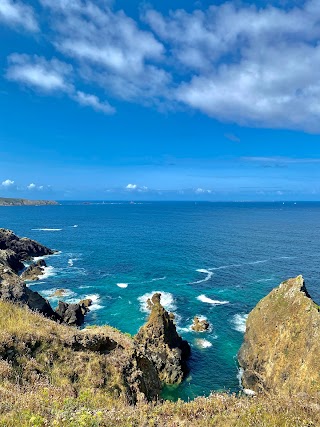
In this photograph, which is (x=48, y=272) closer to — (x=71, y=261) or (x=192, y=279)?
(x=71, y=261)

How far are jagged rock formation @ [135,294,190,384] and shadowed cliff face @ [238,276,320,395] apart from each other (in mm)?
8543

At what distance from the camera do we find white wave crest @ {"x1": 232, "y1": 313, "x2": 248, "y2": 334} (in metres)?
54.5

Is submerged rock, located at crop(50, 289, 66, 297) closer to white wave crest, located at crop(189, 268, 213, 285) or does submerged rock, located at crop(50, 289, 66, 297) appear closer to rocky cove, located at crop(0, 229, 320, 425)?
rocky cove, located at crop(0, 229, 320, 425)

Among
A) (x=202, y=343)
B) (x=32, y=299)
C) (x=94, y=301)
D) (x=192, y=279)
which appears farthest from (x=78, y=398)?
(x=192, y=279)

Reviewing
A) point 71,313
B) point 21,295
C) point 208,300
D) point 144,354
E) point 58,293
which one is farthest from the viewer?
point 58,293

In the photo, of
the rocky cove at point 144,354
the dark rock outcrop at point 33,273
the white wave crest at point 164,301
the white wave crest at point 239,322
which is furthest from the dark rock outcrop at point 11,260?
the white wave crest at point 239,322

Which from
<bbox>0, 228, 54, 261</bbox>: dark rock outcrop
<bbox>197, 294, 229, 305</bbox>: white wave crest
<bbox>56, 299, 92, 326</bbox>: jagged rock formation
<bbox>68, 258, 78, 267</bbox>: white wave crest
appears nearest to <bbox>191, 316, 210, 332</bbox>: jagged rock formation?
<bbox>197, 294, 229, 305</bbox>: white wave crest

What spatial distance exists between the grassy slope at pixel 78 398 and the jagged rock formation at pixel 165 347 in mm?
27750

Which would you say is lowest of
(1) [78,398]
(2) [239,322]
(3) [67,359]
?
(2) [239,322]

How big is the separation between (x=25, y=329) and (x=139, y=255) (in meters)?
93.7

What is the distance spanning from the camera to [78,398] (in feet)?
36.8

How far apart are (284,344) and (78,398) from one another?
3625 centimetres

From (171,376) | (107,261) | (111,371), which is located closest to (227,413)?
(111,371)

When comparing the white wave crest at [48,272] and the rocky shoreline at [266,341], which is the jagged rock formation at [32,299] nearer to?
the rocky shoreline at [266,341]
